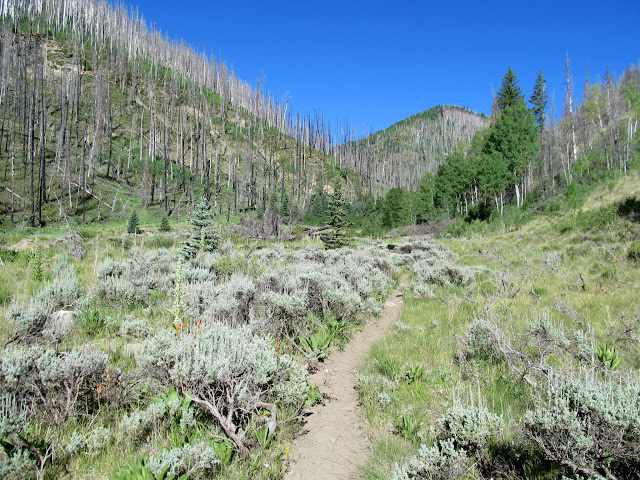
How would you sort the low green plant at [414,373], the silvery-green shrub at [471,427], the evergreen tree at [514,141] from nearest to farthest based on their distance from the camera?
1. the silvery-green shrub at [471,427]
2. the low green plant at [414,373]
3. the evergreen tree at [514,141]

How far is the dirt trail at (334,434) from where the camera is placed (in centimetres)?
273

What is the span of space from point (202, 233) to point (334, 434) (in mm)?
10170

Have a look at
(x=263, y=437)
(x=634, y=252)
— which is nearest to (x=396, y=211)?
(x=634, y=252)

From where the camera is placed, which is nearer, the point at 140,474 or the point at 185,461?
the point at 140,474

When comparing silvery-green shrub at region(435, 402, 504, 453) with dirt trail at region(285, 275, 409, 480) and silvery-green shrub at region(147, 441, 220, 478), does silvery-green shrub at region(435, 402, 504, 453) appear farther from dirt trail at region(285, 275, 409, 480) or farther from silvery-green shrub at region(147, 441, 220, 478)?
silvery-green shrub at region(147, 441, 220, 478)

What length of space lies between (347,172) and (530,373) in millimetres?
83032

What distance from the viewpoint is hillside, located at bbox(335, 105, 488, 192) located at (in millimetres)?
91250

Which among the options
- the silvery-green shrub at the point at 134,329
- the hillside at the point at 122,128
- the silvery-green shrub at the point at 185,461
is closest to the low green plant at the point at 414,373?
the silvery-green shrub at the point at 185,461

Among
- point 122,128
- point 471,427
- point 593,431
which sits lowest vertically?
point 471,427

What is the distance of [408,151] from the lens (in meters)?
115

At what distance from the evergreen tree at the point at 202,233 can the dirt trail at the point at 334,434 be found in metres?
7.80

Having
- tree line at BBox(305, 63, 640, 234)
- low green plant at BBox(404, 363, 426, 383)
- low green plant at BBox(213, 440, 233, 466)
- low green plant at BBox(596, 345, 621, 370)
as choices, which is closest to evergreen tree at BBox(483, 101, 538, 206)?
tree line at BBox(305, 63, 640, 234)

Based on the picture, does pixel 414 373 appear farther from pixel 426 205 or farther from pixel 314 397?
pixel 426 205

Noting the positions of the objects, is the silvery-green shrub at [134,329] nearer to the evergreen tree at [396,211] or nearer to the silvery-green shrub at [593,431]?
the silvery-green shrub at [593,431]
